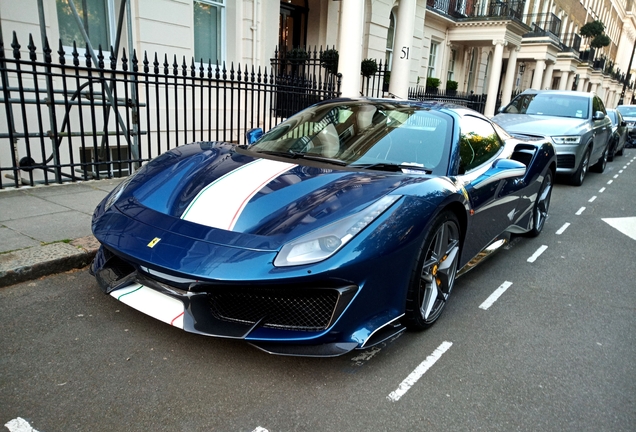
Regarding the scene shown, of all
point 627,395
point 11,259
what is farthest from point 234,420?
point 11,259

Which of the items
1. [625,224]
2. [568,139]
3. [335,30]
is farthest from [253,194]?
[335,30]

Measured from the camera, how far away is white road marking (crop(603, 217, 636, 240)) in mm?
5785

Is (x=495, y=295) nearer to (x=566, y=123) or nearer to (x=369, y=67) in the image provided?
(x=566, y=123)

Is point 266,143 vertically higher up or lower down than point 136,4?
lower down

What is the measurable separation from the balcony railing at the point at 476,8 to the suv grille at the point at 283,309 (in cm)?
1839

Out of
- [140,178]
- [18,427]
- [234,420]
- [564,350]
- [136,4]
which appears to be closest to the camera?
[18,427]

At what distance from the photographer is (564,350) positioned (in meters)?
2.88

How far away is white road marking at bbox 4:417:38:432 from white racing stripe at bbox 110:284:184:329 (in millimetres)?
662

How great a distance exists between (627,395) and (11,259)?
3945mm

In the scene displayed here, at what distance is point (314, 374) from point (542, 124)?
7912 millimetres

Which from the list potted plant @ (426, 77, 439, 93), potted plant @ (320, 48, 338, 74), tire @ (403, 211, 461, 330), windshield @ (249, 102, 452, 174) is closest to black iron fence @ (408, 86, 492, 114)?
potted plant @ (426, 77, 439, 93)

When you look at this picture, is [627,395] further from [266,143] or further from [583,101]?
[583,101]

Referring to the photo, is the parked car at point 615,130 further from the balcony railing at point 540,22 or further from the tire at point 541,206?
the balcony railing at point 540,22

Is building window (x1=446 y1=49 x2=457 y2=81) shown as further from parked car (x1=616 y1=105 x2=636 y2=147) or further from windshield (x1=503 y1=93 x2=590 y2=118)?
windshield (x1=503 y1=93 x2=590 y2=118)
